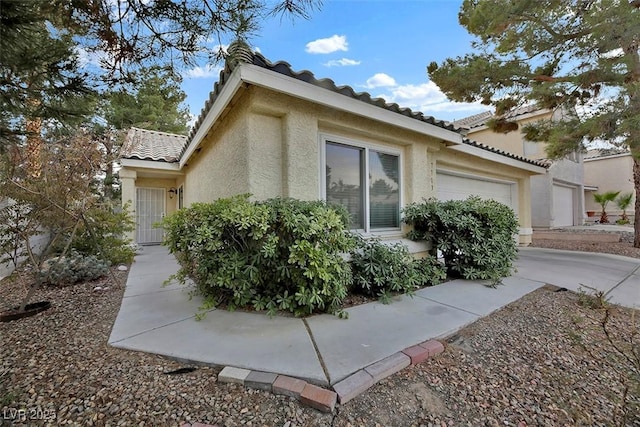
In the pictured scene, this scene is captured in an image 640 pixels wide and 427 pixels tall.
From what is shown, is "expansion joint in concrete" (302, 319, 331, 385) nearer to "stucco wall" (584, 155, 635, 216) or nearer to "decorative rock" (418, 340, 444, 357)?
"decorative rock" (418, 340, 444, 357)

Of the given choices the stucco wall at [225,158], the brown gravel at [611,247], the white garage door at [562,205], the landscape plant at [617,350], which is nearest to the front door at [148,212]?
the stucco wall at [225,158]

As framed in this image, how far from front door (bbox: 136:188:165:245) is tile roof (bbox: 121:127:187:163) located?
190 centimetres

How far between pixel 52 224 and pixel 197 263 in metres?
2.72

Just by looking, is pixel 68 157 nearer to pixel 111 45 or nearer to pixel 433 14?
pixel 111 45

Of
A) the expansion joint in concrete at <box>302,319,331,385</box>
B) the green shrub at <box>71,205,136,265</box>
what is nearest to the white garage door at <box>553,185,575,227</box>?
the expansion joint in concrete at <box>302,319,331,385</box>

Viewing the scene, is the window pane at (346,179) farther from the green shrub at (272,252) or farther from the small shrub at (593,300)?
the small shrub at (593,300)

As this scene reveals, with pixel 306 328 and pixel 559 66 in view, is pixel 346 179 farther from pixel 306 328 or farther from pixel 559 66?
pixel 559 66

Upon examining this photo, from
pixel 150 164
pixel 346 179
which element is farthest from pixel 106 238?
pixel 346 179

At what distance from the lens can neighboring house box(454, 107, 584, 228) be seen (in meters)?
15.3

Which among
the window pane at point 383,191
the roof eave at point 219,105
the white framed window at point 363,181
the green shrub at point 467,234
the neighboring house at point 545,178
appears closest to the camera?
the roof eave at point 219,105

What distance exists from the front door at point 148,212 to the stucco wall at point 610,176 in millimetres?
32326

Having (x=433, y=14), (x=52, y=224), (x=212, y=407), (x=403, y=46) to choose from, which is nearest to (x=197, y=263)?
(x=212, y=407)

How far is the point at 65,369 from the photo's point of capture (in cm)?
253

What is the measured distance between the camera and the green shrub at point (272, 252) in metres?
3.49
